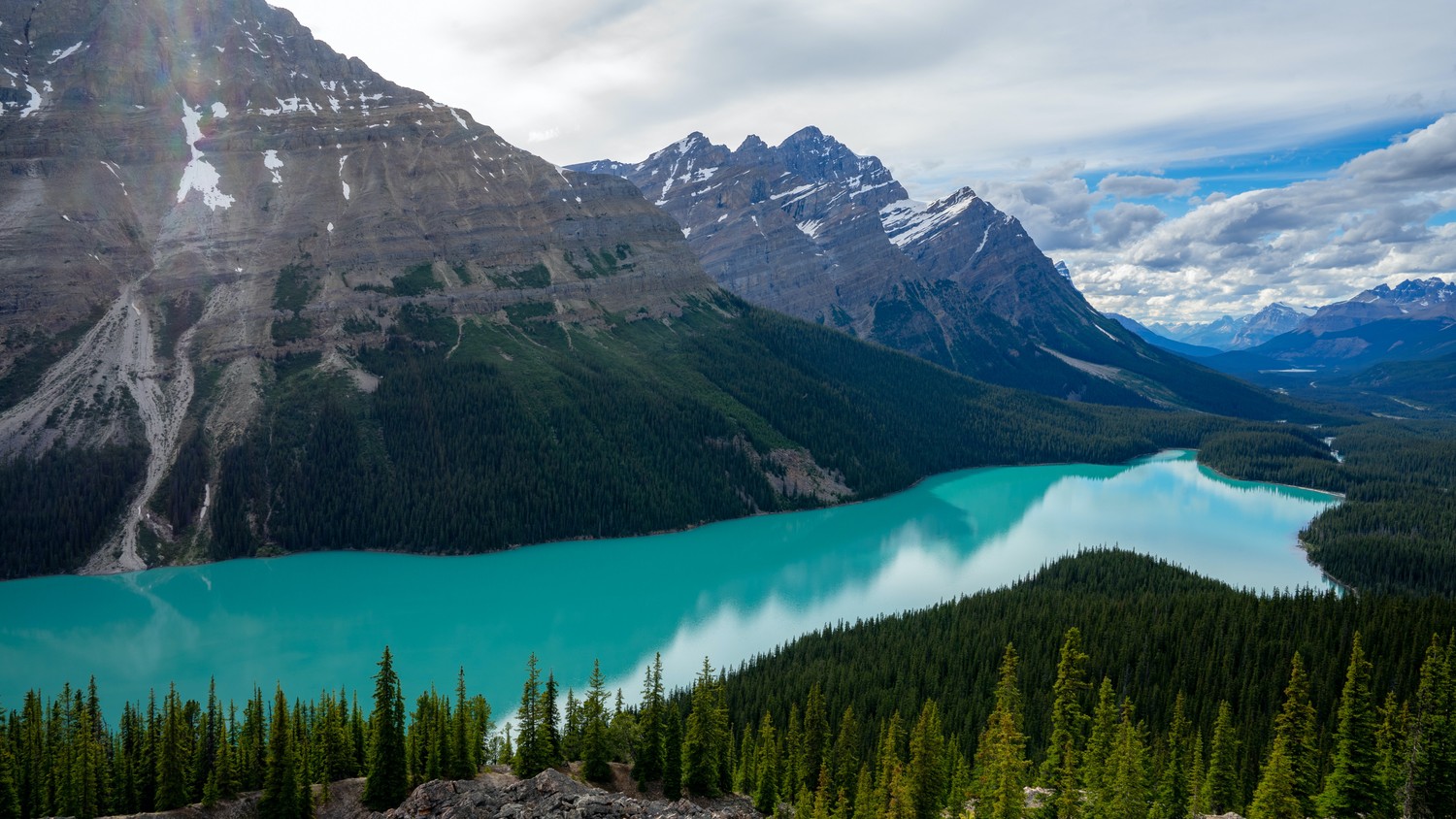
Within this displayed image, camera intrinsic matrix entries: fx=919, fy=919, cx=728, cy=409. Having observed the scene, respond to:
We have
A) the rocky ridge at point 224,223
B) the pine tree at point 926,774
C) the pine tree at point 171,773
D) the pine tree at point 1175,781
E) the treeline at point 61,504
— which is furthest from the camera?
the rocky ridge at point 224,223

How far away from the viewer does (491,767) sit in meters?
45.7

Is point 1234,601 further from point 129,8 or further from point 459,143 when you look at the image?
point 129,8

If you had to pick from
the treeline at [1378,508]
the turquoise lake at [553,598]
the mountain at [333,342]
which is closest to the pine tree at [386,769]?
the turquoise lake at [553,598]

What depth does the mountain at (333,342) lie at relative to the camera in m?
108

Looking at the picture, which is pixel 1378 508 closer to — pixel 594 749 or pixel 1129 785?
pixel 1129 785

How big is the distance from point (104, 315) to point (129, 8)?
67.6 meters

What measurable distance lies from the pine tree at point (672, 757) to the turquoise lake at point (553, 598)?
2341 centimetres

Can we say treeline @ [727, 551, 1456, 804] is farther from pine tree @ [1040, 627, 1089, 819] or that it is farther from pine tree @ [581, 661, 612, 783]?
pine tree @ [581, 661, 612, 783]

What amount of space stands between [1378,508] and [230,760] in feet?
478

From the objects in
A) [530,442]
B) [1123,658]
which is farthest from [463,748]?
[530,442]

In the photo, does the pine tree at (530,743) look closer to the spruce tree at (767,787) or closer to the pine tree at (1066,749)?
the spruce tree at (767,787)

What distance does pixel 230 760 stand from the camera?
38812mm

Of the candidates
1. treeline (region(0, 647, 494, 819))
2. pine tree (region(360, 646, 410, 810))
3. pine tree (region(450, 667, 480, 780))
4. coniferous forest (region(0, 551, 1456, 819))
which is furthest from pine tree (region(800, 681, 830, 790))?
pine tree (region(360, 646, 410, 810))

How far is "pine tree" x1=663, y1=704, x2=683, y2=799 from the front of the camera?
4050cm
